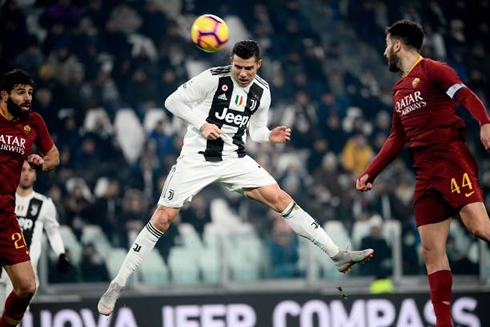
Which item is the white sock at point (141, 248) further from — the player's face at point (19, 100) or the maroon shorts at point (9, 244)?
the player's face at point (19, 100)

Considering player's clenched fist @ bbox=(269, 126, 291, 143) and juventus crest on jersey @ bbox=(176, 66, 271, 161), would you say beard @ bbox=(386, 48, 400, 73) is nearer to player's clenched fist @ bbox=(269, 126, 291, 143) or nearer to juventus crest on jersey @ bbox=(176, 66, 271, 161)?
player's clenched fist @ bbox=(269, 126, 291, 143)

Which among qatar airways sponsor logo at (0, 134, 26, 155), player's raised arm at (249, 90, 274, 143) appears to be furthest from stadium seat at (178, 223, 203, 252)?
qatar airways sponsor logo at (0, 134, 26, 155)

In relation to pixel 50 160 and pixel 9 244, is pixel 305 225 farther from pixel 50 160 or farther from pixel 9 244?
pixel 9 244

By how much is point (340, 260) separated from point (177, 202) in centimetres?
152

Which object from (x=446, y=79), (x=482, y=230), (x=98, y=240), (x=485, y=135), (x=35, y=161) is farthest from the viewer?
(x=98, y=240)

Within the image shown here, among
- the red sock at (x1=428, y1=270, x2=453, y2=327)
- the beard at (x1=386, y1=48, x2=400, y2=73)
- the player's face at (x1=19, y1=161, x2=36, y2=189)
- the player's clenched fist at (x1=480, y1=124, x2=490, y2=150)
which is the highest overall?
the beard at (x1=386, y1=48, x2=400, y2=73)

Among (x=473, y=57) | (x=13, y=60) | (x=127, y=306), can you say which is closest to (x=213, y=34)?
(x=127, y=306)

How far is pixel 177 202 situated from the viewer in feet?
23.3

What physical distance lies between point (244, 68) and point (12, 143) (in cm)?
206

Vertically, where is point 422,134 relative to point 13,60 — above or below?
below

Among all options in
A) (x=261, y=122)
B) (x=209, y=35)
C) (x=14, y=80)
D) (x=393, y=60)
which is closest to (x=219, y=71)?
(x=209, y=35)

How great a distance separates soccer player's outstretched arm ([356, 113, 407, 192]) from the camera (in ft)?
22.6

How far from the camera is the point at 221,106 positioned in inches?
284

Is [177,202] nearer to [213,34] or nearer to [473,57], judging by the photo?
[213,34]
